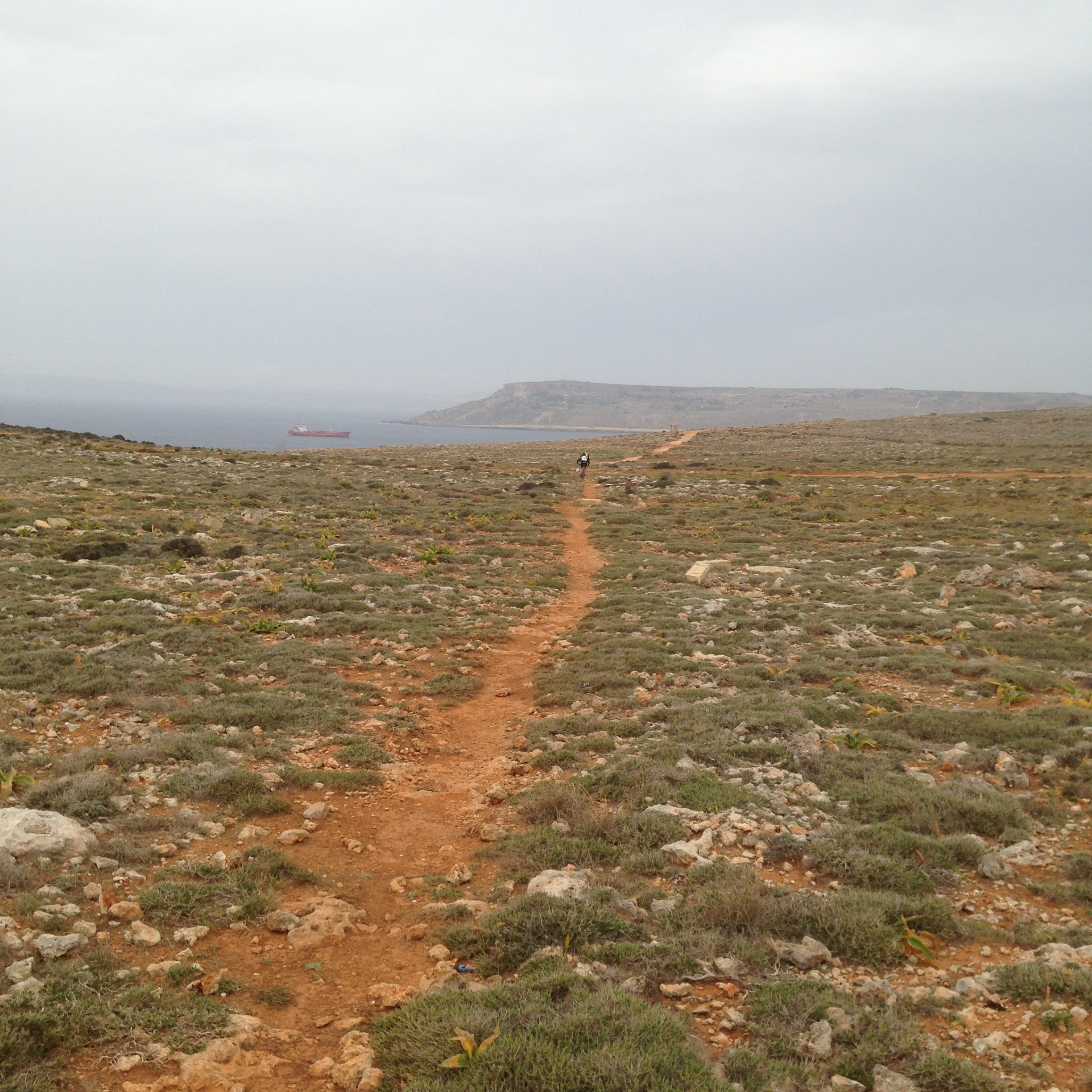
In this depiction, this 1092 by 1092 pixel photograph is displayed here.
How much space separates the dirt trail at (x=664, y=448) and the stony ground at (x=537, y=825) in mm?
45772

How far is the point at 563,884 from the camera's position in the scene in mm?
6449

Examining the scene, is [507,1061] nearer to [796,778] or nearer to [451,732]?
[796,778]

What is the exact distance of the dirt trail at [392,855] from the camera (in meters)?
5.53

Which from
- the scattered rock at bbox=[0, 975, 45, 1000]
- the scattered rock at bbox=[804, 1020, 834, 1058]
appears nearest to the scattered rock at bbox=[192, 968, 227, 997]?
the scattered rock at bbox=[0, 975, 45, 1000]

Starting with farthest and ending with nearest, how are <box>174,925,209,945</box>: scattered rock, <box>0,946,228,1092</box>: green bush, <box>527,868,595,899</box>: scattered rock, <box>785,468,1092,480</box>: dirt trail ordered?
<box>785,468,1092,480</box>: dirt trail
<box>527,868,595,899</box>: scattered rock
<box>174,925,209,945</box>: scattered rock
<box>0,946,228,1092</box>: green bush

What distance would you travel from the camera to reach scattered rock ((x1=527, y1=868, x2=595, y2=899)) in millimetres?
6293

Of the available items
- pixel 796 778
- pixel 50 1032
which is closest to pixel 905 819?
pixel 796 778

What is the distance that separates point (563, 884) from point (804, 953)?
7.02 feet

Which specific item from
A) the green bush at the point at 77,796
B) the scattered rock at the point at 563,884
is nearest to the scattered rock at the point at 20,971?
the green bush at the point at 77,796

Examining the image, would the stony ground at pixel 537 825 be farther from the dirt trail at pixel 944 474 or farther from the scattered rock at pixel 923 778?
the dirt trail at pixel 944 474

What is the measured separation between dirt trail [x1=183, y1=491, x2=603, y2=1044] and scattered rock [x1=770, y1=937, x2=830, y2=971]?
9.11ft

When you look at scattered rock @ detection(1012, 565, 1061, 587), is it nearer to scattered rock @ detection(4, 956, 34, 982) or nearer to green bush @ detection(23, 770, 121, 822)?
green bush @ detection(23, 770, 121, 822)

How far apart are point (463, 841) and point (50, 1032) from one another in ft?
13.2

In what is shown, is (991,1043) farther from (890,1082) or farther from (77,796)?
(77,796)
